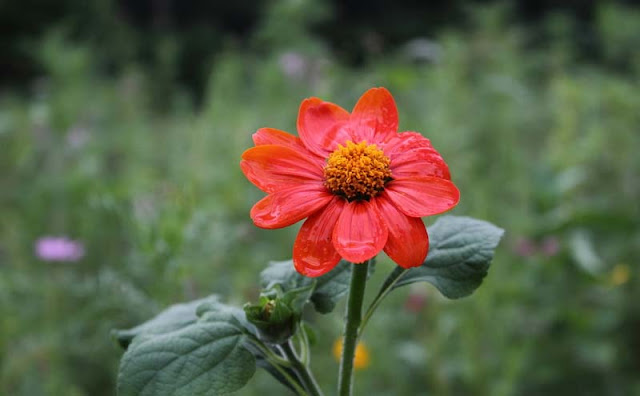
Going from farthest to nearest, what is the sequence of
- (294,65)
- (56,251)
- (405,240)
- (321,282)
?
(294,65) < (56,251) < (321,282) < (405,240)

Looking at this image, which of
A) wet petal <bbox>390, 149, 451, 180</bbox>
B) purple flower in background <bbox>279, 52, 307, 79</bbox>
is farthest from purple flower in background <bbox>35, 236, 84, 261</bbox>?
purple flower in background <bbox>279, 52, 307, 79</bbox>

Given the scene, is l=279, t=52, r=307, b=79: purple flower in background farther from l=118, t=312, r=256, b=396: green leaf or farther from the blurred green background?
l=118, t=312, r=256, b=396: green leaf

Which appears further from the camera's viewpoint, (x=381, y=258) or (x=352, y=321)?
(x=381, y=258)

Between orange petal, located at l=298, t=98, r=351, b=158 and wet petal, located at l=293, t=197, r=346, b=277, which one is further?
orange petal, located at l=298, t=98, r=351, b=158

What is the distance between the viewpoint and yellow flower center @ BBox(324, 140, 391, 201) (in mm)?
667

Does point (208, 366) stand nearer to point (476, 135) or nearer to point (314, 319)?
point (314, 319)

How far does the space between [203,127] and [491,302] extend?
1668 mm

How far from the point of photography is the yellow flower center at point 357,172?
0.67m

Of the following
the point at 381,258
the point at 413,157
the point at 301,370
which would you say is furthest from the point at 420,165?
the point at 381,258

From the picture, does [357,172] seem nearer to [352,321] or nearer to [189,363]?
[352,321]

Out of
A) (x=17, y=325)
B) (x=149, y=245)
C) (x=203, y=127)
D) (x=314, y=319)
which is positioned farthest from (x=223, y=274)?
(x=203, y=127)

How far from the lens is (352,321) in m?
0.64

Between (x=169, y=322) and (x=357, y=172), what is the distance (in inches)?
10.3

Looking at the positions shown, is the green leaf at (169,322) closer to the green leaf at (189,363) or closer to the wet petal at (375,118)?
the green leaf at (189,363)
